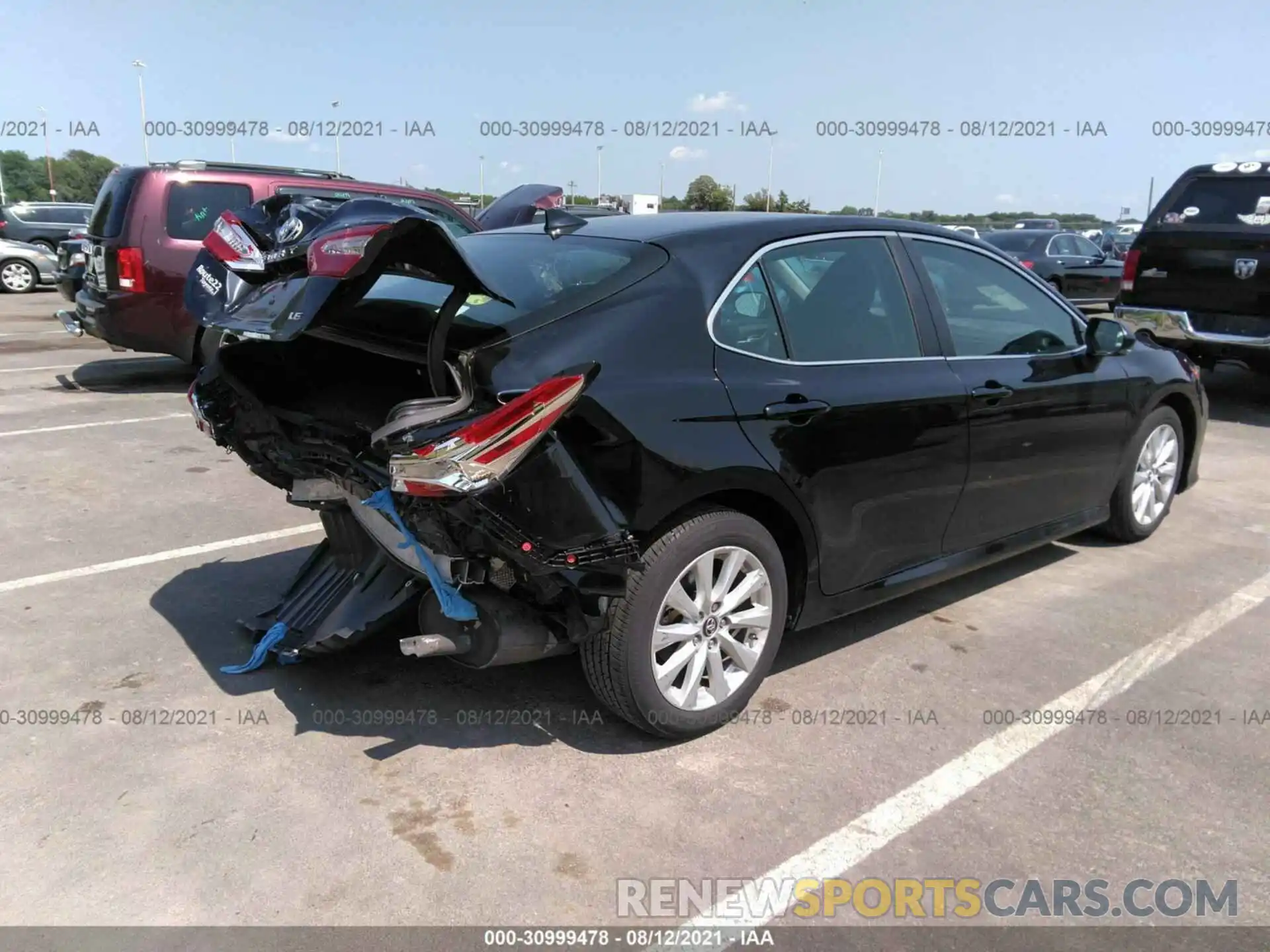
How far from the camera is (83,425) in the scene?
25.5 feet

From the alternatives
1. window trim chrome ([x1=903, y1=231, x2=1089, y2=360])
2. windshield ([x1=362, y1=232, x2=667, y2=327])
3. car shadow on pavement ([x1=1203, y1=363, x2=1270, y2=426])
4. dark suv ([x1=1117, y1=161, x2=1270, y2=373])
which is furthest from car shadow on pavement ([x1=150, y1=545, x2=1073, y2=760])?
car shadow on pavement ([x1=1203, y1=363, x2=1270, y2=426])

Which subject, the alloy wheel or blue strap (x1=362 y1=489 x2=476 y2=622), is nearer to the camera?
blue strap (x1=362 y1=489 x2=476 y2=622)

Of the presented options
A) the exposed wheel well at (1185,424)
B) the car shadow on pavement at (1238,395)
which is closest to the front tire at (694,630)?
the exposed wheel well at (1185,424)

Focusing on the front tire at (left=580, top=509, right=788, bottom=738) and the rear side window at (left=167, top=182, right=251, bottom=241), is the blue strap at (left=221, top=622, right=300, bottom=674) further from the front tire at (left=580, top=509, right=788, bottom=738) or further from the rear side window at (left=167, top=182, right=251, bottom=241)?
the rear side window at (left=167, top=182, right=251, bottom=241)

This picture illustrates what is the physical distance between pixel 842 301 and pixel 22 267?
66.3 ft

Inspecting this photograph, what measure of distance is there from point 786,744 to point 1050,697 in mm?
1138

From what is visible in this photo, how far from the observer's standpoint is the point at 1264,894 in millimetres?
2664

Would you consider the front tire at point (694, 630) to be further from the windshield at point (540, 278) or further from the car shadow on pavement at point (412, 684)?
the windshield at point (540, 278)

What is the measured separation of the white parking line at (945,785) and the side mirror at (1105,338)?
1.35 metres

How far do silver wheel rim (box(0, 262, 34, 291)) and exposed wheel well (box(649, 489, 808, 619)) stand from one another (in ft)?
66.5

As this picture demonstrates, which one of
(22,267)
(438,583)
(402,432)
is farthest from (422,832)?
(22,267)

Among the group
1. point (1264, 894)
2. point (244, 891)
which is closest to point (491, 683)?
point (244, 891)

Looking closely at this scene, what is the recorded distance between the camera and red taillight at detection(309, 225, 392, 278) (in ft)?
8.79

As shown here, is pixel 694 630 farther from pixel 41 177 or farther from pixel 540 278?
pixel 41 177
